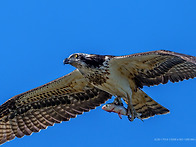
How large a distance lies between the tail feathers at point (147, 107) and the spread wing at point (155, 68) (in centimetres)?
58

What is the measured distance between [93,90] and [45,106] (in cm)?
173

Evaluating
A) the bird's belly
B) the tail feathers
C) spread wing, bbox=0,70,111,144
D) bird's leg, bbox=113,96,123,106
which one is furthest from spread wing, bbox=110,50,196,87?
spread wing, bbox=0,70,111,144

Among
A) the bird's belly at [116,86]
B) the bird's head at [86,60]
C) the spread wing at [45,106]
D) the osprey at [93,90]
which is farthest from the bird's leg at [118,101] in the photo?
the bird's head at [86,60]

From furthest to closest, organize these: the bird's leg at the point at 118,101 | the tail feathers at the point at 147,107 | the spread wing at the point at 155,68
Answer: the tail feathers at the point at 147,107
the bird's leg at the point at 118,101
the spread wing at the point at 155,68

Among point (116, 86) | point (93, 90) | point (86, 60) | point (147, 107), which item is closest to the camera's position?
point (86, 60)

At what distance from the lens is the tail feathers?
44.4ft

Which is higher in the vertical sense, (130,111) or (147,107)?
(147,107)

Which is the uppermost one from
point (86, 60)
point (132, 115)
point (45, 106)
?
point (86, 60)

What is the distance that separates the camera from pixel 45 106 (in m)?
14.4

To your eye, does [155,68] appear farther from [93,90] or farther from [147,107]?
[93,90]

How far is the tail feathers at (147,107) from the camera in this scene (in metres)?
13.5

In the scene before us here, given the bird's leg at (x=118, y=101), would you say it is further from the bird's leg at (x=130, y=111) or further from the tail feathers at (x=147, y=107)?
the tail feathers at (x=147, y=107)

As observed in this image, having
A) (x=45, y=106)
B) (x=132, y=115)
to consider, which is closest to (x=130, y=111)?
(x=132, y=115)

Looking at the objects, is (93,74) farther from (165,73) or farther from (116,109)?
(165,73)
